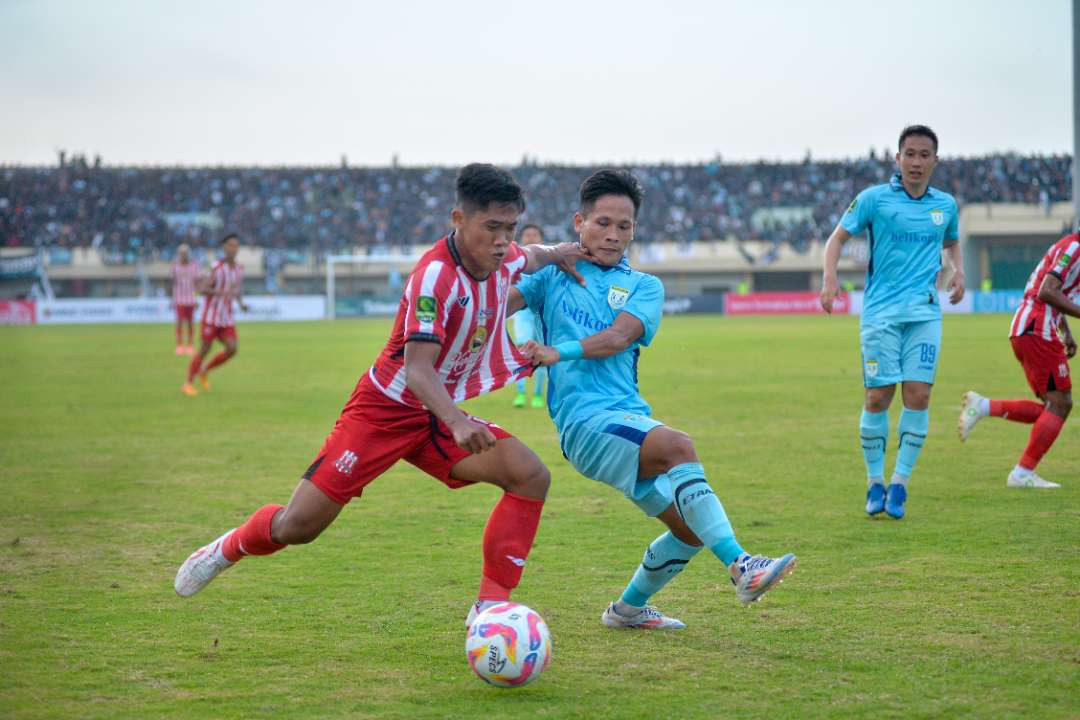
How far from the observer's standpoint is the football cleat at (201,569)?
5.36 meters

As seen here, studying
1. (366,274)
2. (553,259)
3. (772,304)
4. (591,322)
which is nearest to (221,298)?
(553,259)

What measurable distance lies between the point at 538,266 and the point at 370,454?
1.12m

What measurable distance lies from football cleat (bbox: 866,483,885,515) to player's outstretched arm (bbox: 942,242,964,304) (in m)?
1.36

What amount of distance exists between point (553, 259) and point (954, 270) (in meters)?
4.25

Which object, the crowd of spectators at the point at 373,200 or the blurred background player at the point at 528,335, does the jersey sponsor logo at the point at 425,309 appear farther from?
the crowd of spectators at the point at 373,200

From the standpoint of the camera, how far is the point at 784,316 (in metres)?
49.2

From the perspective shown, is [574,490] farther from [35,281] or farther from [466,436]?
[35,281]

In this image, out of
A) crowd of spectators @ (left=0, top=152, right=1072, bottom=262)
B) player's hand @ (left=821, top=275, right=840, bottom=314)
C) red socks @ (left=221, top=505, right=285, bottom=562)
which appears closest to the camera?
red socks @ (left=221, top=505, right=285, bottom=562)

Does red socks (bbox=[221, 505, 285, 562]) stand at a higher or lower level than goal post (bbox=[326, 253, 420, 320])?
lower

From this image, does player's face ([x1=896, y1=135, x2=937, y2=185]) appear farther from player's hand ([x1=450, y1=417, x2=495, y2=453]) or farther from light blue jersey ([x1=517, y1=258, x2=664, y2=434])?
player's hand ([x1=450, y1=417, x2=495, y2=453])

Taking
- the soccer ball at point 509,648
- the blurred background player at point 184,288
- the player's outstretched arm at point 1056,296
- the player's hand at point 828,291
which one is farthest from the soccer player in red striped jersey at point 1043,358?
the blurred background player at point 184,288

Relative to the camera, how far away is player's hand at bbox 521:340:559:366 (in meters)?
4.73

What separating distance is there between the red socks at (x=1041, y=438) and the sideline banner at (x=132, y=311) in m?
44.8

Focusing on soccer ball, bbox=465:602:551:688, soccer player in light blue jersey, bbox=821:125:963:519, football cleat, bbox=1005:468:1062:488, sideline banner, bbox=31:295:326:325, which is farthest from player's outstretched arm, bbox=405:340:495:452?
sideline banner, bbox=31:295:326:325
